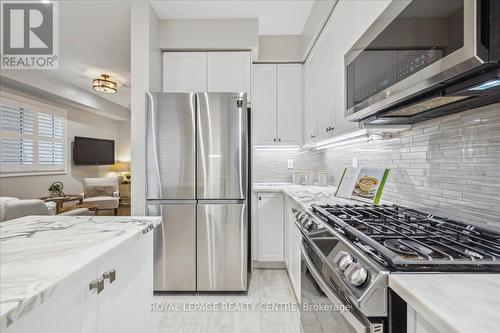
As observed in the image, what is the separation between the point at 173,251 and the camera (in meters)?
2.41

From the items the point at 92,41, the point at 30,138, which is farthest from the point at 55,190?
the point at 92,41

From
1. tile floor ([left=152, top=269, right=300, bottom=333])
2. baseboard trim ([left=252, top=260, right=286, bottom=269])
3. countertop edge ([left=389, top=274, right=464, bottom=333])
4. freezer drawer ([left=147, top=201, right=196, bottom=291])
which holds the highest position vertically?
countertop edge ([left=389, top=274, right=464, bottom=333])

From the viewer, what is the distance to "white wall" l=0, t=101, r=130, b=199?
15.6ft

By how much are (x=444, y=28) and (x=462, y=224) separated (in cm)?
79

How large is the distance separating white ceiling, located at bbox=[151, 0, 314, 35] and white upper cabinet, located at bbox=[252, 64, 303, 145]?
50 centimetres

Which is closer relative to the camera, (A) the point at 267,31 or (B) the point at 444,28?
(B) the point at 444,28

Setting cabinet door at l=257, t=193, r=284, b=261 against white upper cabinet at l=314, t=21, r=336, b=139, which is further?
cabinet door at l=257, t=193, r=284, b=261

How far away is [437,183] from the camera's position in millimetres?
1339

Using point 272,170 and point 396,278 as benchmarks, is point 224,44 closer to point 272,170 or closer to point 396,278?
point 272,170

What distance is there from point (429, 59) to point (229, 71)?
230 cm

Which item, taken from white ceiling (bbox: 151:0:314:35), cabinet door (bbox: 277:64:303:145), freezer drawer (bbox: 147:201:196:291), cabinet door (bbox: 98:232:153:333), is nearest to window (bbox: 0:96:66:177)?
white ceiling (bbox: 151:0:314:35)

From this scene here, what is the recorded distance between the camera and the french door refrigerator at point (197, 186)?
2.40 meters

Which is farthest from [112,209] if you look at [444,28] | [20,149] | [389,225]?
[444,28]

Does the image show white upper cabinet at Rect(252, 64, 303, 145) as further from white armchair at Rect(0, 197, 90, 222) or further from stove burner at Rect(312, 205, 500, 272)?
white armchair at Rect(0, 197, 90, 222)
